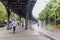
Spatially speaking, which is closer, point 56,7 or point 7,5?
point 7,5

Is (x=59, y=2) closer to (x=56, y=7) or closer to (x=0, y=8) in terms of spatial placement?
(x=56, y=7)

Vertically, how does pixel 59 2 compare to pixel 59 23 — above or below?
above

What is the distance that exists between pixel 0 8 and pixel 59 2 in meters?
16.8

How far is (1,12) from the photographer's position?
6156cm

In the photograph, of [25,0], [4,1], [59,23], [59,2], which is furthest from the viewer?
[59,23]

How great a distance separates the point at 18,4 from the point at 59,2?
11857 millimetres

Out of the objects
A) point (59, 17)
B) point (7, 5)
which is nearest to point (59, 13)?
point (59, 17)

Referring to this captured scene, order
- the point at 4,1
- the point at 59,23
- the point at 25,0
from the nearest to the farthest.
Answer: the point at 4,1
the point at 25,0
the point at 59,23

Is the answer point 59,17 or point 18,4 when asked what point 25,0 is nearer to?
point 18,4

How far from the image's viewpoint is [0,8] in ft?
202

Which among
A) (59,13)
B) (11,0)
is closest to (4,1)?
(11,0)

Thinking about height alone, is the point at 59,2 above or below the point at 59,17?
above

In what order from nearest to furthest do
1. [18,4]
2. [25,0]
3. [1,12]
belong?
[25,0] → [18,4] → [1,12]

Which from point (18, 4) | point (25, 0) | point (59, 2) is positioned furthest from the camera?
point (59, 2)
